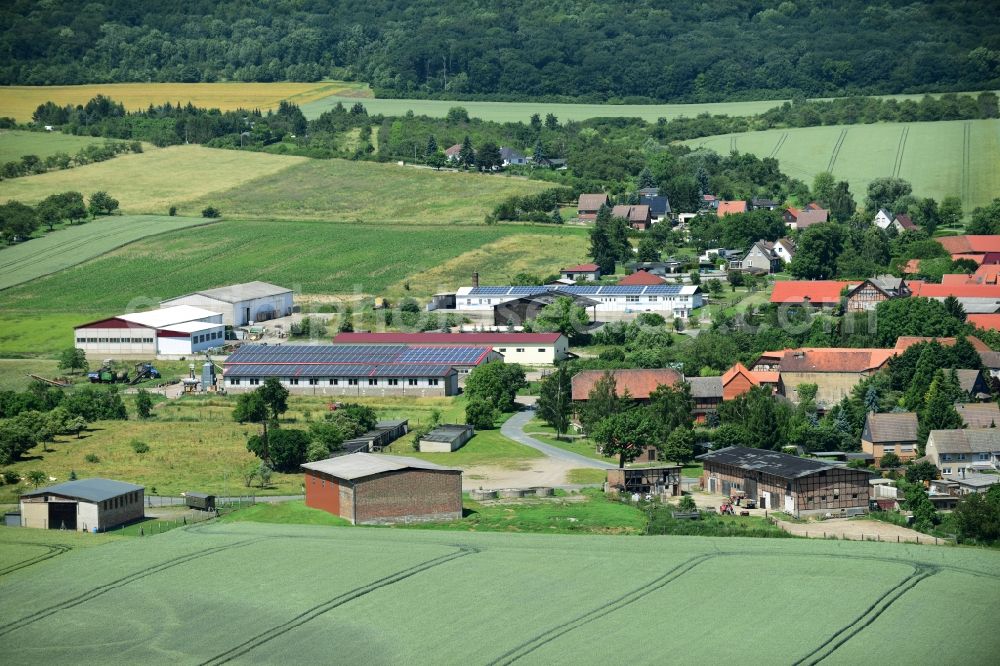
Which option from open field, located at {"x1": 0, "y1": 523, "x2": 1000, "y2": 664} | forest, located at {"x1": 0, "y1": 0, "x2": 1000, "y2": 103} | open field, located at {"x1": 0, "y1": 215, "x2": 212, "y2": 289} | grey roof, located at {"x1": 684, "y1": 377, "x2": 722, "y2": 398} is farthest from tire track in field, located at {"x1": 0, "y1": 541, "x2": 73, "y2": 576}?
forest, located at {"x1": 0, "y1": 0, "x2": 1000, "y2": 103}

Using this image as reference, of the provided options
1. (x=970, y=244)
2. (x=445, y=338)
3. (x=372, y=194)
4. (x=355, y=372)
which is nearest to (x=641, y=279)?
(x=445, y=338)

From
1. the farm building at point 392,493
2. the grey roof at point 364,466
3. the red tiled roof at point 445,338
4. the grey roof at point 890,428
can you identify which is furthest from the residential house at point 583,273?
the farm building at point 392,493

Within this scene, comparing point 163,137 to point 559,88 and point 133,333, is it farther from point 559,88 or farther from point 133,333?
point 133,333

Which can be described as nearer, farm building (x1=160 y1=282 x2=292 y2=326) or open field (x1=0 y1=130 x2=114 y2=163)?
farm building (x1=160 y1=282 x2=292 y2=326)

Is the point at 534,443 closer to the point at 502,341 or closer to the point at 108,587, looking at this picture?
Result: the point at 502,341

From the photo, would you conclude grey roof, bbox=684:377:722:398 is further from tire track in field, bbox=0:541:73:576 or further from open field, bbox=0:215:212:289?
open field, bbox=0:215:212:289

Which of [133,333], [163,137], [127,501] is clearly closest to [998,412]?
[127,501]
